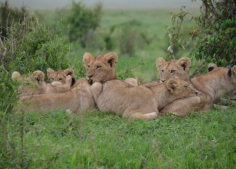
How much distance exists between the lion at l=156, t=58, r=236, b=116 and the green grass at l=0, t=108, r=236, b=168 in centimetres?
38

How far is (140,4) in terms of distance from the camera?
50.2m

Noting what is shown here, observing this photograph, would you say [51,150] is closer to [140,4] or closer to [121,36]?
[121,36]

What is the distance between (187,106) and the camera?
6.30 meters

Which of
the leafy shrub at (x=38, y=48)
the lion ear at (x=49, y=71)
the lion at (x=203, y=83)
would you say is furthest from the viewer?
the leafy shrub at (x=38, y=48)

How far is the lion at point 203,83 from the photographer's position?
6.40 m

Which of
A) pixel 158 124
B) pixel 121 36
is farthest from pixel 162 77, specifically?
pixel 121 36

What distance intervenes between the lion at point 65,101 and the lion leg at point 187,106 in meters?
1.17

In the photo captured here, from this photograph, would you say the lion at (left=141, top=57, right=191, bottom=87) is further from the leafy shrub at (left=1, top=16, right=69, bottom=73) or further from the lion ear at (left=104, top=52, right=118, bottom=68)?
the leafy shrub at (left=1, top=16, right=69, bottom=73)

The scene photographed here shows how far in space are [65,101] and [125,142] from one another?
1.75m

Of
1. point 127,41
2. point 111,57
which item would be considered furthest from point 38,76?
point 127,41

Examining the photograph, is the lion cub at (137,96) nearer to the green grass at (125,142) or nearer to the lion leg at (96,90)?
the lion leg at (96,90)

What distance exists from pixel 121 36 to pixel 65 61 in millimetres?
13958

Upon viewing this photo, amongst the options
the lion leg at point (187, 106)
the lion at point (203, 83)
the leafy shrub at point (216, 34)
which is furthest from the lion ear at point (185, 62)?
the lion leg at point (187, 106)

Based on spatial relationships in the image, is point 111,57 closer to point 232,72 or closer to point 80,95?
point 80,95
